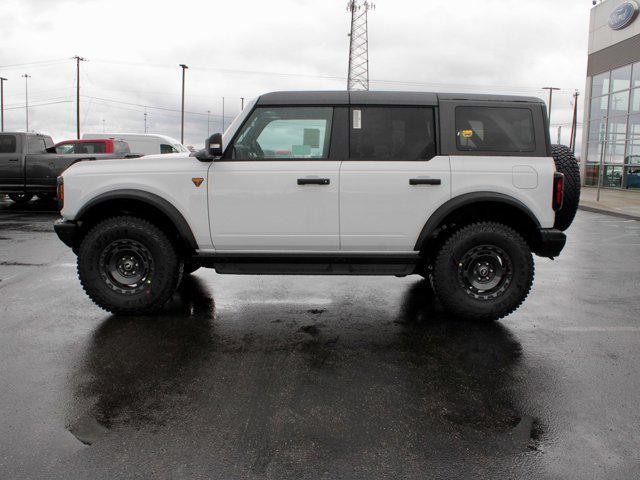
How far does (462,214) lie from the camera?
5.04m

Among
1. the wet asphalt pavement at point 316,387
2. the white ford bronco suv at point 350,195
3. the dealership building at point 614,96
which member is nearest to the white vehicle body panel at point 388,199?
the white ford bronco suv at point 350,195

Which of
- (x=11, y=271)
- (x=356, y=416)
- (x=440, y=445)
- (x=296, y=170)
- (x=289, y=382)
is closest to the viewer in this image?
(x=440, y=445)

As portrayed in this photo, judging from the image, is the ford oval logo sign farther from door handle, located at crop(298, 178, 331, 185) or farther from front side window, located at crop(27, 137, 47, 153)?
door handle, located at crop(298, 178, 331, 185)

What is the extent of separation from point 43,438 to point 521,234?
413 centimetres

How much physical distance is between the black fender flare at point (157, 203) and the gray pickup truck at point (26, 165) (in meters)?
11.1

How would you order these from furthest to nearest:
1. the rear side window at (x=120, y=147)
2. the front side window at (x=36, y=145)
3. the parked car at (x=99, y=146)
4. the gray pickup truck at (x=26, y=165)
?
the rear side window at (x=120, y=147), the parked car at (x=99, y=146), the front side window at (x=36, y=145), the gray pickup truck at (x=26, y=165)

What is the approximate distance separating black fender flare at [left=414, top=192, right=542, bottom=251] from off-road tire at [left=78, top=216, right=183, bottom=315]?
7.51 ft

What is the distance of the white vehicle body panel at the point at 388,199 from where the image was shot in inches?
190

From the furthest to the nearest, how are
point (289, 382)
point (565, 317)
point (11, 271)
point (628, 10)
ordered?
point (628, 10), point (11, 271), point (565, 317), point (289, 382)

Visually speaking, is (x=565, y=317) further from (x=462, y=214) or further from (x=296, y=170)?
(x=296, y=170)

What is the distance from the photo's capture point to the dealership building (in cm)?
2500

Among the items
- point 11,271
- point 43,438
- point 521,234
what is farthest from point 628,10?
point 43,438

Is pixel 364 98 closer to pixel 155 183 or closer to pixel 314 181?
pixel 314 181

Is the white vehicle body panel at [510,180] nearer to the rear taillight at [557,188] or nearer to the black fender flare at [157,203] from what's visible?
the rear taillight at [557,188]
